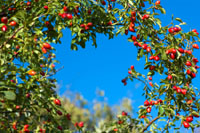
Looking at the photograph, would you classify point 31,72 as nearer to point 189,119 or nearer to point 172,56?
point 172,56

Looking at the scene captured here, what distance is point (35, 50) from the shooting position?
152 inches

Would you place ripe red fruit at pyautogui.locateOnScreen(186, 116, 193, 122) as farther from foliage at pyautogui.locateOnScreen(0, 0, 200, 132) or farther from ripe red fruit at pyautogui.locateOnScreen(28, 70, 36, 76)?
ripe red fruit at pyautogui.locateOnScreen(28, 70, 36, 76)

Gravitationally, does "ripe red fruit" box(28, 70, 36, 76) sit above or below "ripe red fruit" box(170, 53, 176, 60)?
below

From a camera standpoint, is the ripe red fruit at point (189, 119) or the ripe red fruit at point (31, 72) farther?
the ripe red fruit at point (189, 119)

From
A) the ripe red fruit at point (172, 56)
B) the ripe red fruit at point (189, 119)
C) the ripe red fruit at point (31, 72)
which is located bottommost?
the ripe red fruit at point (189, 119)

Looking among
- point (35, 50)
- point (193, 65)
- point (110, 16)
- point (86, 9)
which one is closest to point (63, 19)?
point (86, 9)

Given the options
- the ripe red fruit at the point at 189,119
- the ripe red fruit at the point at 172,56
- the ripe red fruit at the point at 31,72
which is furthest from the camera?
the ripe red fruit at the point at 189,119

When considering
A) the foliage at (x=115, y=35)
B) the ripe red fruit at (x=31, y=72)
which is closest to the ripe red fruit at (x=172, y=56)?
the foliage at (x=115, y=35)

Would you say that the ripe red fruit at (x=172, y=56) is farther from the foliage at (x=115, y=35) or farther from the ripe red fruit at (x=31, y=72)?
the ripe red fruit at (x=31, y=72)

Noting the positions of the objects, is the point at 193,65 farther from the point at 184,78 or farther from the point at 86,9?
the point at 86,9

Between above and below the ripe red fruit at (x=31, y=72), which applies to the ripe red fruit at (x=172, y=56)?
above

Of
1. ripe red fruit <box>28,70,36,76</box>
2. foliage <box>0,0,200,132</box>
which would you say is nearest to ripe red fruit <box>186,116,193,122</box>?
foliage <box>0,0,200,132</box>

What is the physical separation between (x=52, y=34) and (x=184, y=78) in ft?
7.95

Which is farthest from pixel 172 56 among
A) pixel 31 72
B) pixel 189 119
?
pixel 31 72
